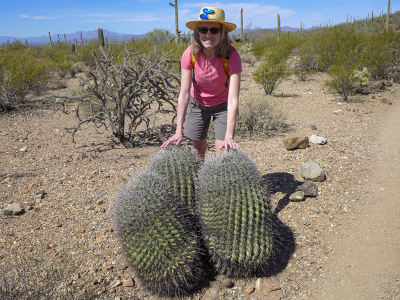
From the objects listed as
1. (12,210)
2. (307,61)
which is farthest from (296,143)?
(307,61)

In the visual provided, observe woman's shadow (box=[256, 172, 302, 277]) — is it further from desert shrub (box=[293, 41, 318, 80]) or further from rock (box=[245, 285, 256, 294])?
desert shrub (box=[293, 41, 318, 80])

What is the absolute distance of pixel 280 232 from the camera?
3.39 meters

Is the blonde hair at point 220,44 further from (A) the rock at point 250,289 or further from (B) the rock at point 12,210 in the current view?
(B) the rock at point 12,210

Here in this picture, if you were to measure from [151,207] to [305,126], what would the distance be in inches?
217

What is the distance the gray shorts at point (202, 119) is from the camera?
10.7 ft

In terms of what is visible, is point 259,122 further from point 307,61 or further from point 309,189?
point 307,61

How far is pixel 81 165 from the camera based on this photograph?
490cm

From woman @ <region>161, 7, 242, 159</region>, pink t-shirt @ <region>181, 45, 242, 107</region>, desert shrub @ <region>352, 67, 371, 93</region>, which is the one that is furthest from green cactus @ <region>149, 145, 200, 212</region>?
desert shrub @ <region>352, 67, 371, 93</region>

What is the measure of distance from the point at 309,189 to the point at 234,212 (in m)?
1.95

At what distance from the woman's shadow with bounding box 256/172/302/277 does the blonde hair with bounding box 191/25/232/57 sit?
1.29 meters

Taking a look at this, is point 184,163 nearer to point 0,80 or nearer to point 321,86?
point 0,80

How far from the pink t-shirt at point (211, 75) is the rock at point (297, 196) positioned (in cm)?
159

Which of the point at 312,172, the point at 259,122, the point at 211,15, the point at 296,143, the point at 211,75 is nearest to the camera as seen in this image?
the point at 211,15

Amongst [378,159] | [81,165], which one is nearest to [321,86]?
[378,159]
